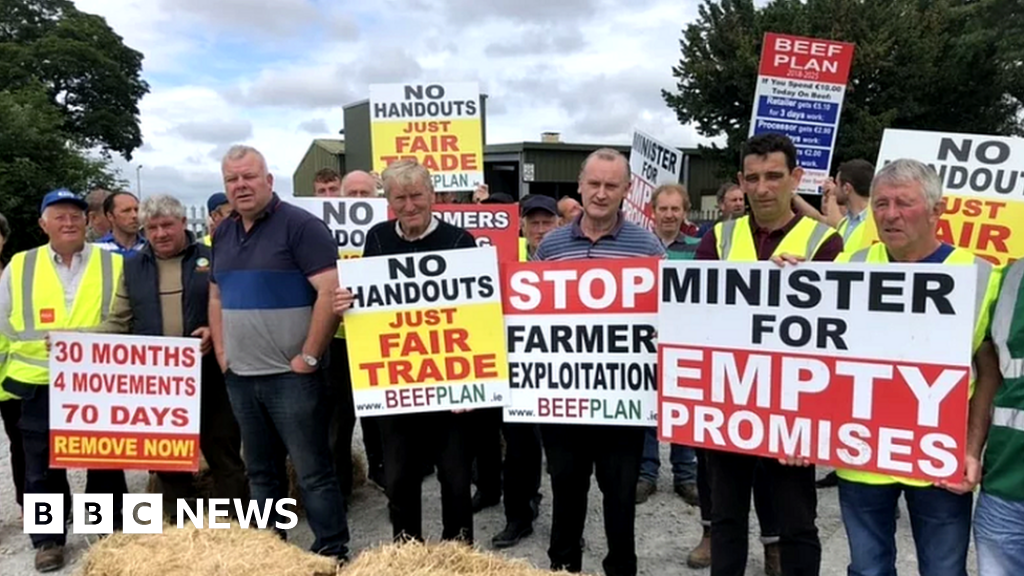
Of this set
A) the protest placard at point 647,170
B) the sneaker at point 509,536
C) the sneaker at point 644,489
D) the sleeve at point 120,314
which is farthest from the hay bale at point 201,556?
the protest placard at point 647,170

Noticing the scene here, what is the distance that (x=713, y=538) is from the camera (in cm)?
329

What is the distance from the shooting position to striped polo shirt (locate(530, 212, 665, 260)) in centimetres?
379

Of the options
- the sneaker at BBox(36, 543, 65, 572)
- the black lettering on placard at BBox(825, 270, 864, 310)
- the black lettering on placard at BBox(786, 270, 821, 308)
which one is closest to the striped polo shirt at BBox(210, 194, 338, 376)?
the sneaker at BBox(36, 543, 65, 572)

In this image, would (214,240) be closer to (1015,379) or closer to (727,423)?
(727,423)

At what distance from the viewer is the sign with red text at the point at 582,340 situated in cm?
361

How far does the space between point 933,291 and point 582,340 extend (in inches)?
63.5

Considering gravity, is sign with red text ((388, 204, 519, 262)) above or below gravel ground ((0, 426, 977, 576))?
above

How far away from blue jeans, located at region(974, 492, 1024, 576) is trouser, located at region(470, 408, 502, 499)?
3106mm

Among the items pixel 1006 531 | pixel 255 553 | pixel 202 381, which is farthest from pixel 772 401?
pixel 202 381

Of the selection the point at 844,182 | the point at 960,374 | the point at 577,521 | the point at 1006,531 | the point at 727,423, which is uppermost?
the point at 844,182

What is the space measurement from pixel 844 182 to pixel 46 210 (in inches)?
211

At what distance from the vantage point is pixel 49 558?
14.5ft

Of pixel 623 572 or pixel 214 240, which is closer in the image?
pixel 623 572

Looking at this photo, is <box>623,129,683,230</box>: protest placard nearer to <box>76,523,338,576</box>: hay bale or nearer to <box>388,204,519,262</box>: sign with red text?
<box>388,204,519,262</box>: sign with red text
